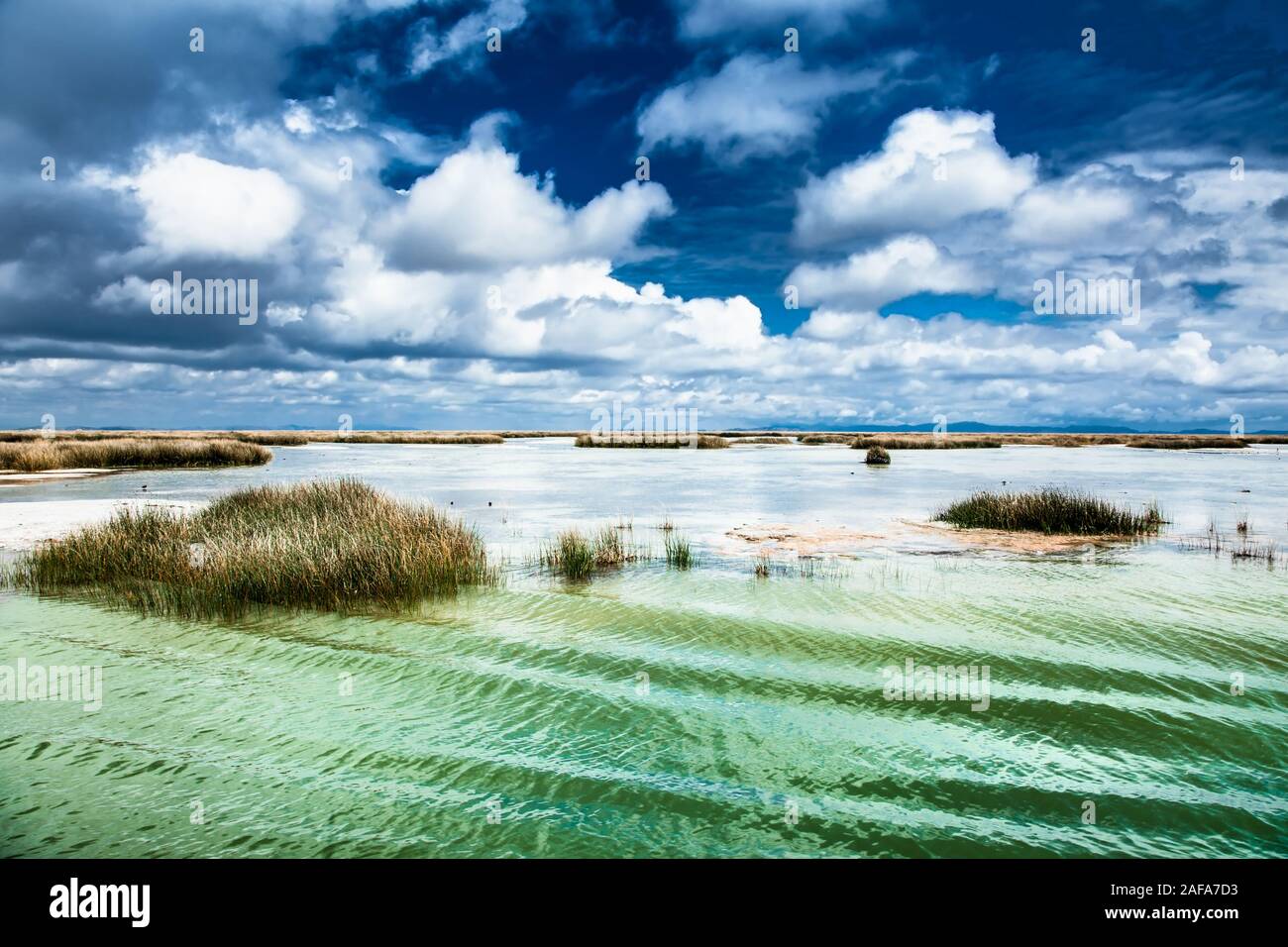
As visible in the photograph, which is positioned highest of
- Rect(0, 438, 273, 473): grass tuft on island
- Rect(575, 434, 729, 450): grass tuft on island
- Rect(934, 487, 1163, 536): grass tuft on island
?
Rect(575, 434, 729, 450): grass tuft on island

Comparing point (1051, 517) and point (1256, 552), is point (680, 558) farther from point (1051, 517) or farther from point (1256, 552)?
point (1256, 552)

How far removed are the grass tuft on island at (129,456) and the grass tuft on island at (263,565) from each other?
139ft

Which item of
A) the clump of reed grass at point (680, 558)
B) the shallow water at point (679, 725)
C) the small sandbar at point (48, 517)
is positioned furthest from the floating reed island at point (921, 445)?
the shallow water at point (679, 725)

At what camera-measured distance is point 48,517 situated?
81.8 ft

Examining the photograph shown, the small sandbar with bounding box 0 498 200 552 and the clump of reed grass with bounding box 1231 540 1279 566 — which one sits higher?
the small sandbar with bounding box 0 498 200 552

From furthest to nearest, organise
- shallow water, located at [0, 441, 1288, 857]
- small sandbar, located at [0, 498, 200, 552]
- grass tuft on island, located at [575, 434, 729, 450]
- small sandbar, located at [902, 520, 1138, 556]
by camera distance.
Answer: grass tuft on island, located at [575, 434, 729, 450] < small sandbar, located at [0, 498, 200, 552] < small sandbar, located at [902, 520, 1138, 556] < shallow water, located at [0, 441, 1288, 857]

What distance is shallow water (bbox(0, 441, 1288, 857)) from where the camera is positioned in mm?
6234

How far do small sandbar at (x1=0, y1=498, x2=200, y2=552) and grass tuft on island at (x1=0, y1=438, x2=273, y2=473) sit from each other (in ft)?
85.1

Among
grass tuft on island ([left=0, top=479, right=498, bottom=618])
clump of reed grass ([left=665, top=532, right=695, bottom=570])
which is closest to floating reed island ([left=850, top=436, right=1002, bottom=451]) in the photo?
clump of reed grass ([left=665, top=532, right=695, bottom=570])

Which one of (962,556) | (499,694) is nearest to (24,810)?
(499,694)

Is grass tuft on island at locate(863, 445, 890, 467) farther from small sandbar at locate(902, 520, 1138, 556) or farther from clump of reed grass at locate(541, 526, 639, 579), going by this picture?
clump of reed grass at locate(541, 526, 639, 579)
